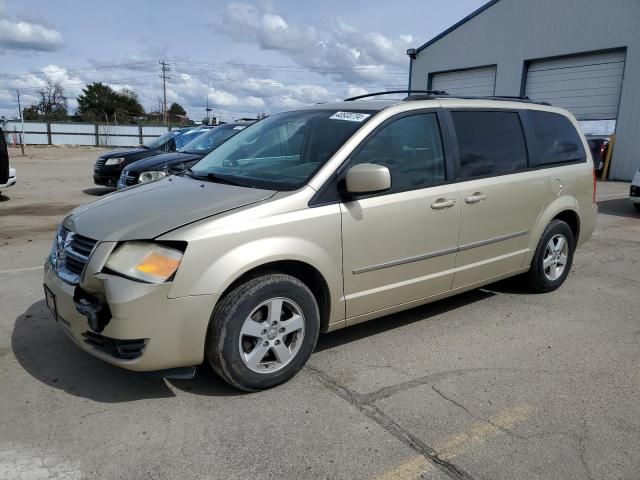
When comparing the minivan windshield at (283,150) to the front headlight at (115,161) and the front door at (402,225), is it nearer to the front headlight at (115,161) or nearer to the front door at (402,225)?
the front door at (402,225)

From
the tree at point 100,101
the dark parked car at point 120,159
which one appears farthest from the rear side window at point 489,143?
the tree at point 100,101

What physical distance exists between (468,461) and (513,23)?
20990 mm

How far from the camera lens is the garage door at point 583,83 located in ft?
58.4

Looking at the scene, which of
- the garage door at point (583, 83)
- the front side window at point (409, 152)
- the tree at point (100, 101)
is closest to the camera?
the front side window at point (409, 152)

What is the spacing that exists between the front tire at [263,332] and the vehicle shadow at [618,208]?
9.50 metres

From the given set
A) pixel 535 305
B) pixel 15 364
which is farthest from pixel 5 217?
pixel 535 305

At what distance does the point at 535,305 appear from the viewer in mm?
4887

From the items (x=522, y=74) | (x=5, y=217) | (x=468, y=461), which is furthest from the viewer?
(x=522, y=74)

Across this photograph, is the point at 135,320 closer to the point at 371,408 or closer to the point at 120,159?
the point at 371,408

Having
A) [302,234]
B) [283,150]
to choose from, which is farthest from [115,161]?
[302,234]

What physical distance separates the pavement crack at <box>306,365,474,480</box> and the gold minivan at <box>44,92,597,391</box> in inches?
9.7

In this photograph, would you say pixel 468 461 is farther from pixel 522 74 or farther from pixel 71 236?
pixel 522 74

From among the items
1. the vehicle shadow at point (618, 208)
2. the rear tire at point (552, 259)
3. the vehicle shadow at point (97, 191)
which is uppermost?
the rear tire at point (552, 259)

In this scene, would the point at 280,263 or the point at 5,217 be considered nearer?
the point at 280,263
